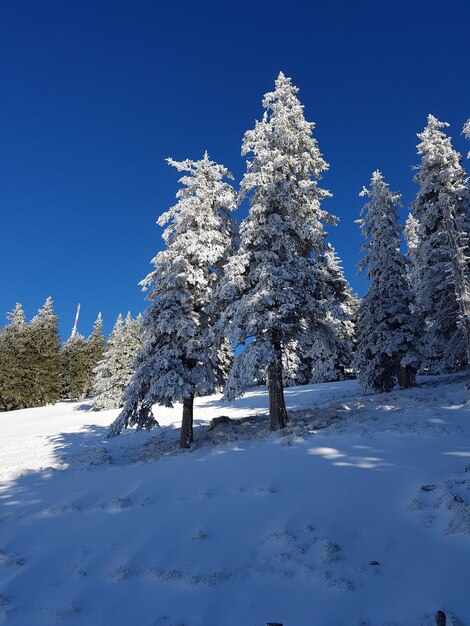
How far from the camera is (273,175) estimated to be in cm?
1544

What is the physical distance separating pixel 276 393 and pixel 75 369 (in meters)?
47.9

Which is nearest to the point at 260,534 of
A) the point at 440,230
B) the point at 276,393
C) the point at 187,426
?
the point at 276,393

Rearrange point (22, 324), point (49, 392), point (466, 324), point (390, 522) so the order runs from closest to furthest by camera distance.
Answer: point (390, 522), point (466, 324), point (49, 392), point (22, 324)

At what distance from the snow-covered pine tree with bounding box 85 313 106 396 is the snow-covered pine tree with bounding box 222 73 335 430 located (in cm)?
4494

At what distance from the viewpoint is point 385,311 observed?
20812mm

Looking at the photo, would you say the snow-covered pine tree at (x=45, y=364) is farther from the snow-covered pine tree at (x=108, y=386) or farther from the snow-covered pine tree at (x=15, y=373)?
the snow-covered pine tree at (x=108, y=386)

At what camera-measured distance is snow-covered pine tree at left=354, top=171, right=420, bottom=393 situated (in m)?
20.5

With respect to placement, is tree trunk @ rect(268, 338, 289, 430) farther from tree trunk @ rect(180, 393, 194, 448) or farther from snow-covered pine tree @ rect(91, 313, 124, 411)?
snow-covered pine tree @ rect(91, 313, 124, 411)

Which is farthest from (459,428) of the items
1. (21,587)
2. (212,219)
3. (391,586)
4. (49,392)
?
(49,392)

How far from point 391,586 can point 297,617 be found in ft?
4.12

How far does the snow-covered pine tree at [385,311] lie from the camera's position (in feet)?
67.2

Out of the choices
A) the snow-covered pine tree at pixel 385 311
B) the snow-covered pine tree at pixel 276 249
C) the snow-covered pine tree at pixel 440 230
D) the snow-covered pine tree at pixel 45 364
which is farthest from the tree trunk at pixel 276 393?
the snow-covered pine tree at pixel 45 364

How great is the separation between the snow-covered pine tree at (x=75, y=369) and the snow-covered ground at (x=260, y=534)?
45114 mm

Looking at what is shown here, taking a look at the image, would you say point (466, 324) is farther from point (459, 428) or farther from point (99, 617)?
point (99, 617)
